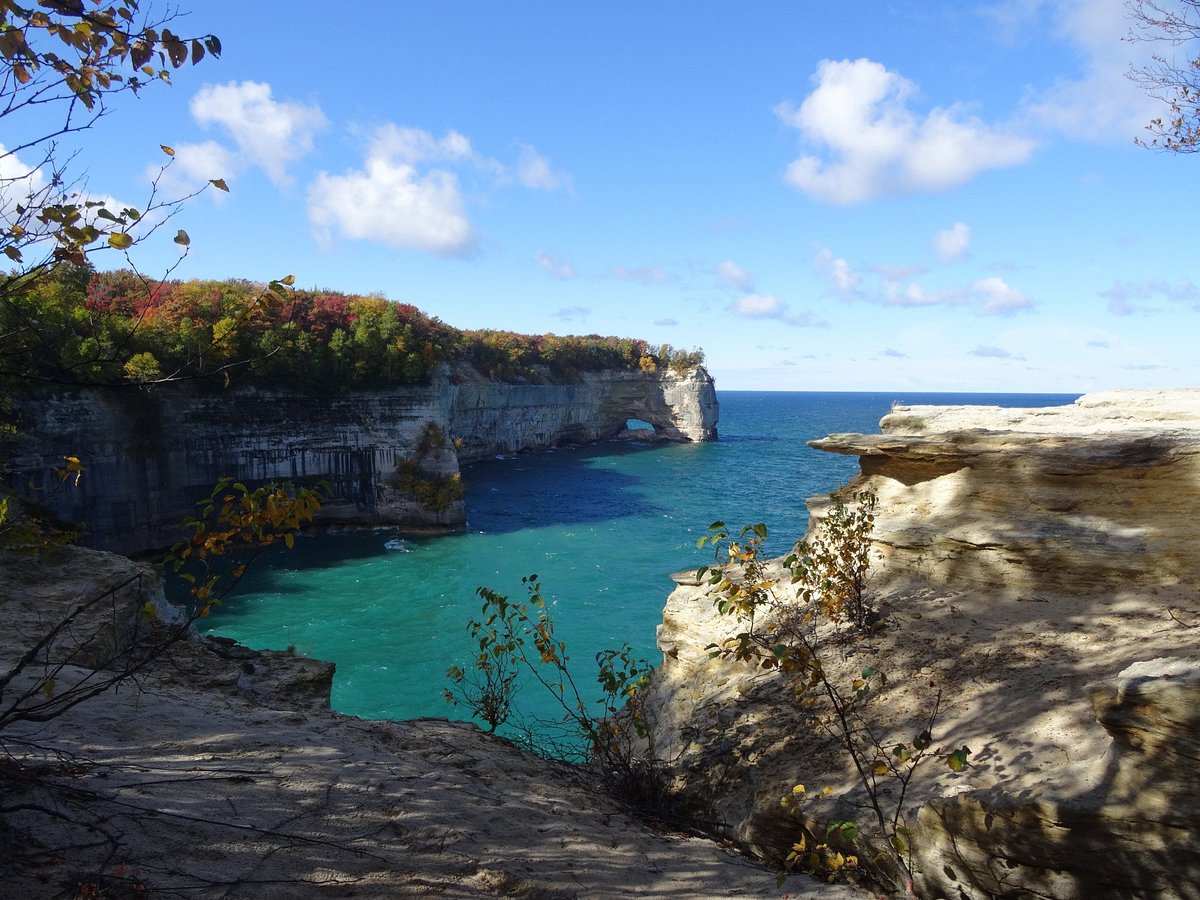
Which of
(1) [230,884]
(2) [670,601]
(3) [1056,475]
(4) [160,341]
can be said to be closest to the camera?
(1) [230,884]

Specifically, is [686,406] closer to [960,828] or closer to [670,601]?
[670,601]

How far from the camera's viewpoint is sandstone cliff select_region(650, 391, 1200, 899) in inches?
175

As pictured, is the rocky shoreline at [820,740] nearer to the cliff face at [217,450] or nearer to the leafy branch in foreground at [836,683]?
the leafy branch in foreground at [836,683]

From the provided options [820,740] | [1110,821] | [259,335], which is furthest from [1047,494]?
[259,335]

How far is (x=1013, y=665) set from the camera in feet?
23.8

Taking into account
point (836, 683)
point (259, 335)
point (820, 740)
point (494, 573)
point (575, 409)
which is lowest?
point (494, 573)

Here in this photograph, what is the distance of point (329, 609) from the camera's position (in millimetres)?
25797

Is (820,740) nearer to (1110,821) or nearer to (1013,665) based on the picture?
(1013,665)

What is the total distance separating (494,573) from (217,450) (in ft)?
49.5

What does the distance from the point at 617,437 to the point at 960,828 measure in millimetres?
80455

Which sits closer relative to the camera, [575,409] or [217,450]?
[217,450]

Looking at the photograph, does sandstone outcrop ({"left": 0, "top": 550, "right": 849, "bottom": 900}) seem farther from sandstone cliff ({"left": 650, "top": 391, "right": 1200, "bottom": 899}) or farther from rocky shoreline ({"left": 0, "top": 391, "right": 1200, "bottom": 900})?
sandstone cliff ({"left": 650, "top": 391, "right": 1200, "bottom": 899})

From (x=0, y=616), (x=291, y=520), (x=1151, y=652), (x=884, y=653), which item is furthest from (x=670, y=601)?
(x=0, y=616)

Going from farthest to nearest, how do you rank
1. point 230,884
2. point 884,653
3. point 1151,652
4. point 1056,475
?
point 1056,475 < point 884,653 < point 1151,652 < point 230,884
